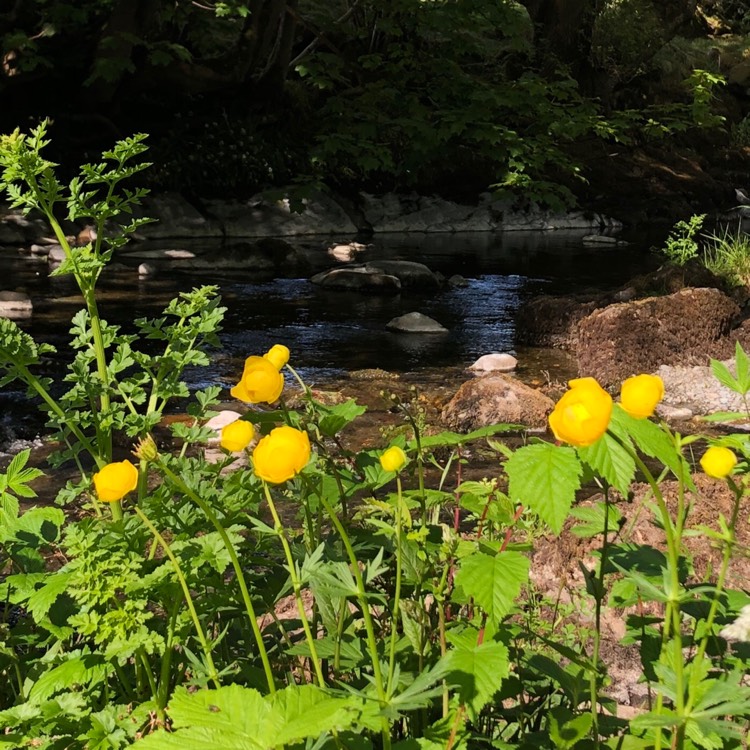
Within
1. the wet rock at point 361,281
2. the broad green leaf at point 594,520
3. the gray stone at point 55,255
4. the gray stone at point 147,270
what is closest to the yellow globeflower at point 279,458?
the broad green leaf at point 594,520

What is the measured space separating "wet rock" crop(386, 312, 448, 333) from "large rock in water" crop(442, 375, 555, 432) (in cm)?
288

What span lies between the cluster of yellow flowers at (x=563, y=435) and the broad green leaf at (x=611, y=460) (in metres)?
0.12

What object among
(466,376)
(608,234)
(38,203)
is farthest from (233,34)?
(38,203)

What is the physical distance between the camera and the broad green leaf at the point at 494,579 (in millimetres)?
1160

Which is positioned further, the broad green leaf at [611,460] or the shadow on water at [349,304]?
the shadow on water at [349,304]

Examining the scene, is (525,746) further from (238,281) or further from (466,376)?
(238,281)

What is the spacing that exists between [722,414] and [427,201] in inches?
683

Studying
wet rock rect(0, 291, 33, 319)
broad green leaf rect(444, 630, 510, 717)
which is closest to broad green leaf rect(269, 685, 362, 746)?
broad green leaf rect(444, 630, 510, 717)

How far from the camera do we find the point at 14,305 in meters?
9.05

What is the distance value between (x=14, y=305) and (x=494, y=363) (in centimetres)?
520

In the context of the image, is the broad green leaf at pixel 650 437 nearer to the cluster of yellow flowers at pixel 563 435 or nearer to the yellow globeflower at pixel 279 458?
the cluster of yellow flowers at pixel 563 435

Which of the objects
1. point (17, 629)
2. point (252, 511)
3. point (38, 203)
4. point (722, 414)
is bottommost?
point (17, 629)

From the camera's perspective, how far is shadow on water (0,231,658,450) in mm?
8094

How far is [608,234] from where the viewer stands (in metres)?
18.0
